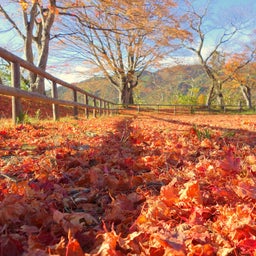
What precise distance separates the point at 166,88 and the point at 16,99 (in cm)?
9023

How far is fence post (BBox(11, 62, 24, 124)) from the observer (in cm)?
459

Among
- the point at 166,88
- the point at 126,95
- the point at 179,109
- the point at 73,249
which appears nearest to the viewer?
the point at 73,249

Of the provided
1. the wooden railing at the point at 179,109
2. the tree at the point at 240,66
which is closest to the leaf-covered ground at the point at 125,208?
the wooden railing at the point at 179,109

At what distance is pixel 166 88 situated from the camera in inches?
3664

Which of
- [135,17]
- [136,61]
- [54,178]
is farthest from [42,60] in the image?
[136,61]

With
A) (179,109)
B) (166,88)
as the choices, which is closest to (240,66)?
(179,109)

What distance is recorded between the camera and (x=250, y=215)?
1102 millimetres

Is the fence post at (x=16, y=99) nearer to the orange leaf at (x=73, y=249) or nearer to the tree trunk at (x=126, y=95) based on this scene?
the orange leaf at (x=73, y=249)

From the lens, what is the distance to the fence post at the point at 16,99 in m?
4.59

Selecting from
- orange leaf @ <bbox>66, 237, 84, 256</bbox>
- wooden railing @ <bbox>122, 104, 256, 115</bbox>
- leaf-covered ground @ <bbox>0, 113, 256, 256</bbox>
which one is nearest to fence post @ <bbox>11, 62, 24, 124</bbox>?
leaf-covered ground @ <bbox>0, 113, 256, 256</bbox>

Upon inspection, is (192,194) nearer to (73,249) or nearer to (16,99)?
(73,249)

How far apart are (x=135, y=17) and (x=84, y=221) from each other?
9.94 metres

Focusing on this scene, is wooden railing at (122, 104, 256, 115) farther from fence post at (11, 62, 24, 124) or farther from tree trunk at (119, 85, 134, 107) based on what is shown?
fence post at (11, 62, 24, 124)

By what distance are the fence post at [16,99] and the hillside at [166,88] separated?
24047 mm
